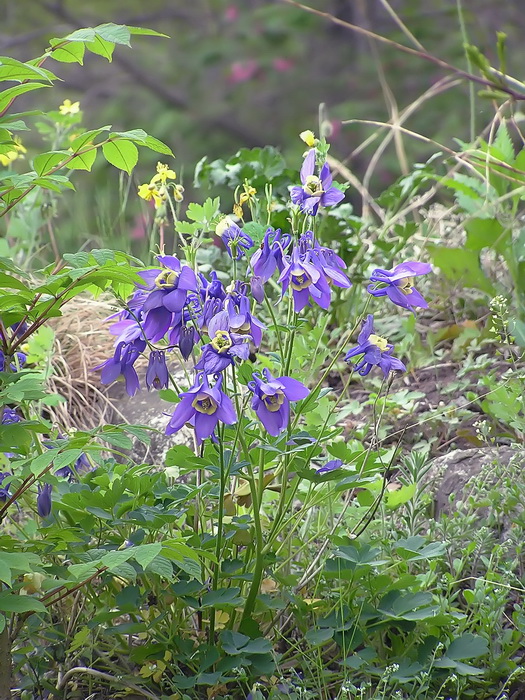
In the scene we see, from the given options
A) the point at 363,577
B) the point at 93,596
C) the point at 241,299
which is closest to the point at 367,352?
the point at 241,299

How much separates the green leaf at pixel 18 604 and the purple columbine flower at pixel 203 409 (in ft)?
1.00

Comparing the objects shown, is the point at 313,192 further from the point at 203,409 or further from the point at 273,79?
the point at 273,79

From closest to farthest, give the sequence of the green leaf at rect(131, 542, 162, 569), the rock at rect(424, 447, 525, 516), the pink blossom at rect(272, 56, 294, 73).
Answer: the green leaf at rect(131, 542, 162, 569)
the rock at rect(424, 447, 525, 516)
the pink blossom at rect(272, 56, 294, 73)

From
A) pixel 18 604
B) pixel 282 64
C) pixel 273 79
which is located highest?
pixel 18 604

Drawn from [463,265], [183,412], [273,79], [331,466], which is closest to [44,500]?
[183,412]

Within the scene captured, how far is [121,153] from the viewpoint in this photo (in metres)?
1.35

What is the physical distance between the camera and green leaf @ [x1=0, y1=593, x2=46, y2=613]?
123cm

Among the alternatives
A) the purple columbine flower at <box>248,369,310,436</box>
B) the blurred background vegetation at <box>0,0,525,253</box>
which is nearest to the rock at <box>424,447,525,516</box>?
the purple columbine flower at <box>248,369,310,436</box>

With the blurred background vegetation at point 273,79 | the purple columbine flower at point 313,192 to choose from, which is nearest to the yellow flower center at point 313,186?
the purple columbine flower at point 313,192

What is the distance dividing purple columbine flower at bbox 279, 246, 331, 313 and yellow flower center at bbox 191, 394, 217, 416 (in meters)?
0.21

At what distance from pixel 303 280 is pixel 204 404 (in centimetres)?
26

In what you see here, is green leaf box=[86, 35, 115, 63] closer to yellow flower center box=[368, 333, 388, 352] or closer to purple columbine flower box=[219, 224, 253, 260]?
purple columbine flower box=[219, 224, 253, 260]

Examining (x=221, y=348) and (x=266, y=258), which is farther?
(x=266, y=258)

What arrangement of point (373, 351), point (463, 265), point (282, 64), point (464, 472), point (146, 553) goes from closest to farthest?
point (146, 553)
point (373, 351)
point (464, 472)
point (463, 265)
point (282, 64)
